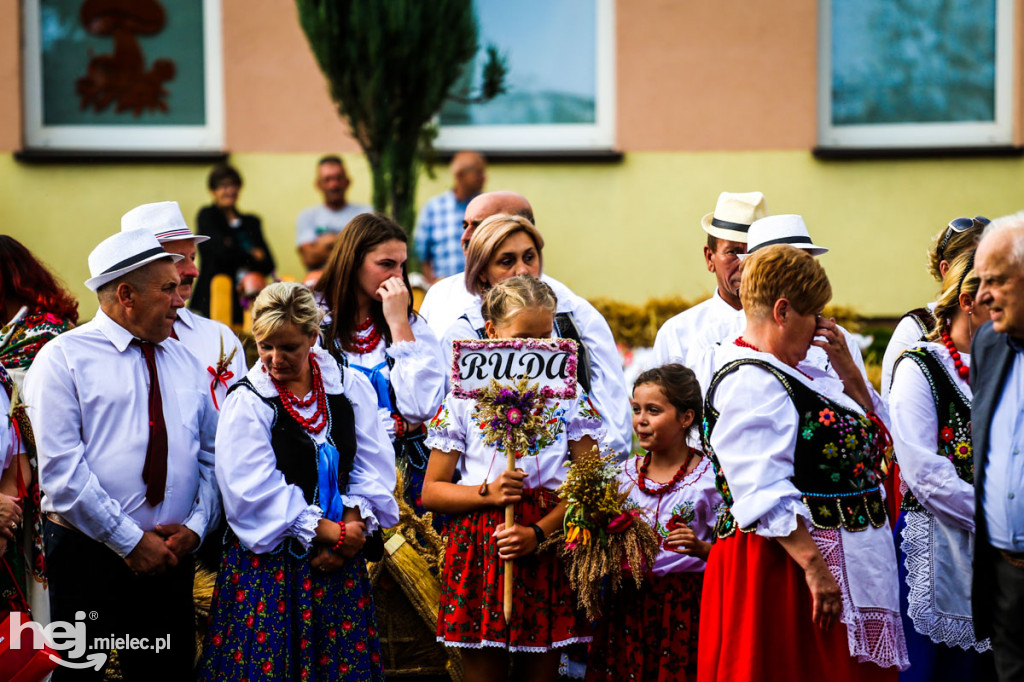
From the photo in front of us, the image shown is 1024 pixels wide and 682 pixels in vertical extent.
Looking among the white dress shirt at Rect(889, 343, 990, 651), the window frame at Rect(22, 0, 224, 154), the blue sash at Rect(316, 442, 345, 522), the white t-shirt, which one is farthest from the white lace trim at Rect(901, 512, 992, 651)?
the window frame at Rect(22, 0, 224, 154)

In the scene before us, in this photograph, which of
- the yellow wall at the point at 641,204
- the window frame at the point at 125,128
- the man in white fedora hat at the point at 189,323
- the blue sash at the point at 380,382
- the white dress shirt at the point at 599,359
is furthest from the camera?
the window frame at the point at 125,128

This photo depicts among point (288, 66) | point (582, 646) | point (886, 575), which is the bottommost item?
point (582, 646)

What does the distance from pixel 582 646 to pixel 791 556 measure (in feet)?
5.40

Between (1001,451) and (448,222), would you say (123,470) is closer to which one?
(1001,451)

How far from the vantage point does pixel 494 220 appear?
5.28 metres

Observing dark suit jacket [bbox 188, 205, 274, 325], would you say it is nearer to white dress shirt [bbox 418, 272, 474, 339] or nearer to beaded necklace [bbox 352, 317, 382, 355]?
white dress shirt [bbox 418, 272, 474, 339]

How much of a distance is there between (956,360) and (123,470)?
3.02 m

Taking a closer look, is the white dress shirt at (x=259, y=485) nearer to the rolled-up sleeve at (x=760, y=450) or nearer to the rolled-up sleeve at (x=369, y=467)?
the rolled-up sleeve at (x=369, y=467)

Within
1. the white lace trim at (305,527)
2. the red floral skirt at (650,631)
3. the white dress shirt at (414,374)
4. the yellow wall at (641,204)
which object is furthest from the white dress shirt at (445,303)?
the yellow wall at (641,204)

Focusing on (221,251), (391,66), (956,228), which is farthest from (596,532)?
(221,251)

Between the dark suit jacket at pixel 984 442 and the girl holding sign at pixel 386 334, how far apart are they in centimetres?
232

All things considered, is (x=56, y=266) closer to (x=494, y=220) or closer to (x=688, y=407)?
(x=494, y=220)

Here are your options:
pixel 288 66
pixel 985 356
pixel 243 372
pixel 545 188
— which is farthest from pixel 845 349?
pixel 288 66

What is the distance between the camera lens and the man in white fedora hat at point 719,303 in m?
5.51
